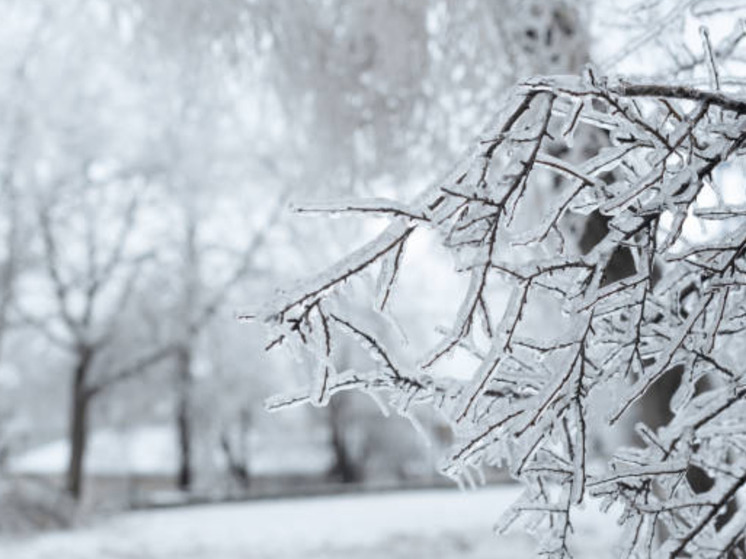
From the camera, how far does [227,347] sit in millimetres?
17844

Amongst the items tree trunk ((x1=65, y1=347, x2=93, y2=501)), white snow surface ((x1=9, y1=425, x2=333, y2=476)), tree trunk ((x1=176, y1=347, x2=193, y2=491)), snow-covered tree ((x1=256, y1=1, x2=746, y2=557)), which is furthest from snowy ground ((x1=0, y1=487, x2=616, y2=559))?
white snow surface ((x1=9, y1=425, x2=333, y2=476))

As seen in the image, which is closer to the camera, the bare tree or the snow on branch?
the snow on branch

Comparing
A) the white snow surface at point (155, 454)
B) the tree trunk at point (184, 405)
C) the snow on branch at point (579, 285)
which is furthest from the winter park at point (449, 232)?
the white snow surface at point (155, 454)

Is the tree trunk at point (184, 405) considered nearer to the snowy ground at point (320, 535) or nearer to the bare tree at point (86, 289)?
the bare tree at point (86, 289)

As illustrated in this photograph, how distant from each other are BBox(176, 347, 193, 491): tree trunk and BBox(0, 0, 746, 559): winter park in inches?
89.6

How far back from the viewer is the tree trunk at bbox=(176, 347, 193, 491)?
18156mm

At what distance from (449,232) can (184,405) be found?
20919mm

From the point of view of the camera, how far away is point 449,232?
1.37m

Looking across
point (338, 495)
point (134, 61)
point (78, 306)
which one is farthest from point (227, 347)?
point (134, 61)

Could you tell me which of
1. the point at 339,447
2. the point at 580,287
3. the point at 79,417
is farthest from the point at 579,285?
the point at 339,447

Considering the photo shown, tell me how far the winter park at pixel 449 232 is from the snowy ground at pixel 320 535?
7cm

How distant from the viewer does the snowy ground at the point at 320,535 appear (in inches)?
310

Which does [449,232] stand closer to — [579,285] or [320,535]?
[579,285]

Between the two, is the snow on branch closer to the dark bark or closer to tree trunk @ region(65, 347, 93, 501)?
tree trunk @ region(65, 347, 93, 501)
